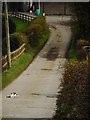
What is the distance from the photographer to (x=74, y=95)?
1109 centimetres

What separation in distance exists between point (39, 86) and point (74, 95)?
12.6 m

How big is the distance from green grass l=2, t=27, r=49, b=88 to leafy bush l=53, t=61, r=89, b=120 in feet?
37.9

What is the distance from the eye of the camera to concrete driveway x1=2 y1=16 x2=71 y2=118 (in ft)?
57.9

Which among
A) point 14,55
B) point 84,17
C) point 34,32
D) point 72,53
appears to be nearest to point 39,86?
point 14,55

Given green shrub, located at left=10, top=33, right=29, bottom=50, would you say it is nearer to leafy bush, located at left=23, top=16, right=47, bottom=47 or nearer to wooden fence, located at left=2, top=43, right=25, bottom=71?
wooden fence, located at left=2, top=43, right=25, bottom=71

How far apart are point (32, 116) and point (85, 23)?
21.1 meters

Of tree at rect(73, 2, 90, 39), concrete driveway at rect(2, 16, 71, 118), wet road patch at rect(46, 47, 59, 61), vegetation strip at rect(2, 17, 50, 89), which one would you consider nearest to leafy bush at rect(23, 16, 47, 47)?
vegetation strip at rect(2, 17, 50, 89)

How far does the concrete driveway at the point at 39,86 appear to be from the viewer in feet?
57.9

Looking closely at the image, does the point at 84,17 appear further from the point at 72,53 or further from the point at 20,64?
the point at 20,64

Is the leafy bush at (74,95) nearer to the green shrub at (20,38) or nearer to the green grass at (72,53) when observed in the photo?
the green grass at (72,53)

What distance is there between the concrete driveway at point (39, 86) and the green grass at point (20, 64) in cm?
27

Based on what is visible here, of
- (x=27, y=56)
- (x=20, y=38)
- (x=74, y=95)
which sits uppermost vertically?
(x=74, y=95)

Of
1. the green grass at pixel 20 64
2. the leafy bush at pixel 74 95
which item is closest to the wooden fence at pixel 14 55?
the green grass at pixel 20 64

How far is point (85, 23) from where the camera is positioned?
36.9 m
